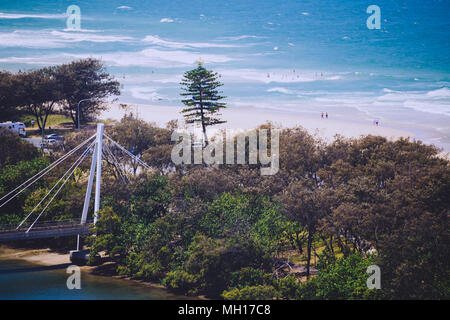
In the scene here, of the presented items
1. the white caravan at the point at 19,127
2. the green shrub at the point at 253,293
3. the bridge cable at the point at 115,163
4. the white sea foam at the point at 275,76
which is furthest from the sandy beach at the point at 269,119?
the green shrub at the point at 253,293

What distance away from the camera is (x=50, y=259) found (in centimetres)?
3859

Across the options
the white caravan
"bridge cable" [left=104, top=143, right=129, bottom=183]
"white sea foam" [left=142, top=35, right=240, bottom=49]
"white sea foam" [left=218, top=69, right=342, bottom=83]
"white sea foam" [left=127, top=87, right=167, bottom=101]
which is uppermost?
"white sea foam" [left=142, top=35, right=240, bottom=49]

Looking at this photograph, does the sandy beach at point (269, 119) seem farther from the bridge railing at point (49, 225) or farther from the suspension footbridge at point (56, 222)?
the bridge railing at point (49, 225)

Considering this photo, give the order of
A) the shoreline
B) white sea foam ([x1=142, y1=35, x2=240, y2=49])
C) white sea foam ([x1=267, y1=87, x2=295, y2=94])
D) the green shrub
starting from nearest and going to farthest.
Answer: the green shrub < the shoreline < white sea foam ([x1=267, y1=87, x2=295, y2=94]) < white sea foam ([x1=142, y1=35, x2=240, y2=49])

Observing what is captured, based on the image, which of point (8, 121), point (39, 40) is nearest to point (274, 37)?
point (39, 40)

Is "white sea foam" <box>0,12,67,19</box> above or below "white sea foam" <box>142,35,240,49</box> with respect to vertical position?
above
